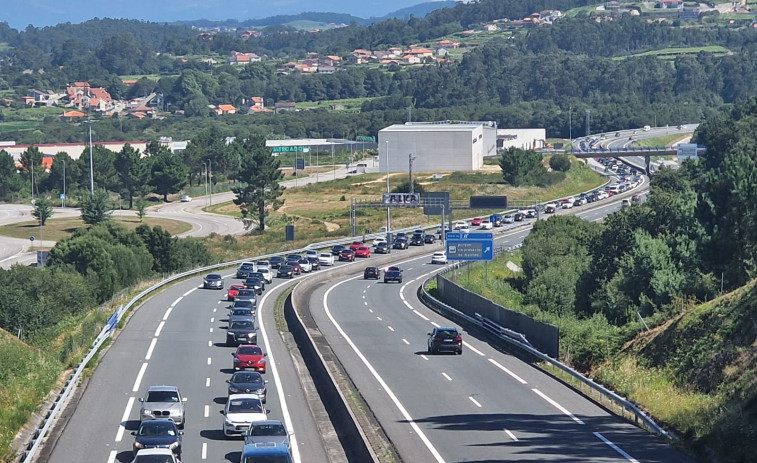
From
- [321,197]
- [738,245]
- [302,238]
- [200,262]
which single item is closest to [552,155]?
[321,197]

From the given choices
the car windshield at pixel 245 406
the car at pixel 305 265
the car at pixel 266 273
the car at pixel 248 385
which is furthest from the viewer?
the car at pixel 305 265

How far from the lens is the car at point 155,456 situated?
28000 millimetres

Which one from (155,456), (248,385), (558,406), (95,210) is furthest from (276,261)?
(155,456)

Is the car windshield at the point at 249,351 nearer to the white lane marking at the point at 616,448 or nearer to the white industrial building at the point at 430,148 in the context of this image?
the white lane marking at the point at 616,448

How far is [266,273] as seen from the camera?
86.7m

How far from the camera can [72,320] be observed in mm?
63000

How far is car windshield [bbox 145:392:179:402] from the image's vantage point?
35.0 m

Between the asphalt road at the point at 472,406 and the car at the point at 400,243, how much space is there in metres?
48.7

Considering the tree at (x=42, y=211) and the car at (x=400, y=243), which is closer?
the car at (x=400, y=243)

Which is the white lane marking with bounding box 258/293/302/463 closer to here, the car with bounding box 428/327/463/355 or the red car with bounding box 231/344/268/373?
the red car with bounding box 231/344/268/373

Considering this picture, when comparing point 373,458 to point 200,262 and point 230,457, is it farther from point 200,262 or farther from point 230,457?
point 200,262

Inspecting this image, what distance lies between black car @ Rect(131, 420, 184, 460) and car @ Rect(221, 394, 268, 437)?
2222 millimetres

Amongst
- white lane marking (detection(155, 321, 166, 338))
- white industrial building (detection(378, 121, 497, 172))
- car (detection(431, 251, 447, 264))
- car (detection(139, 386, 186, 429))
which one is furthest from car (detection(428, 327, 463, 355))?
white industrial building (detection(378, 121, 497, 172))

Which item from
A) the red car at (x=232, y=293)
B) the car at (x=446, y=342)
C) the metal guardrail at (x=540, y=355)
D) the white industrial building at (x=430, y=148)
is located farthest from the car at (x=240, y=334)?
the white industrial building at (x=430, y=148)
